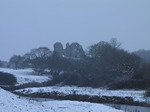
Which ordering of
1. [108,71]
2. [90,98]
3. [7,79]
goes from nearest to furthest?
[90,98] → [108,71] → [7,79]

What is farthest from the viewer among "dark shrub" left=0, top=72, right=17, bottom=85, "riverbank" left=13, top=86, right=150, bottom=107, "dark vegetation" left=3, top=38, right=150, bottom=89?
"dark shrub" left=0, top=72, right=17, bottom=85

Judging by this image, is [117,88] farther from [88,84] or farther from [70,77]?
[70,77]

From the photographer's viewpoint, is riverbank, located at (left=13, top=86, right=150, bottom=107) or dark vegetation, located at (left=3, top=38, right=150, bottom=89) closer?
riverbank, located at (left=13, top=86, right=150, bottom=107)

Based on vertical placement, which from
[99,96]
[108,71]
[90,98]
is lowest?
[90,98]

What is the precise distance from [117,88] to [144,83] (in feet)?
14.1

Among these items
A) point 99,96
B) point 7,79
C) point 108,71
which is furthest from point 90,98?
point 7,79

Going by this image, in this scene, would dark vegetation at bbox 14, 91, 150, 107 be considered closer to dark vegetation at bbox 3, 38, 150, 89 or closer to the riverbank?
the riverbank

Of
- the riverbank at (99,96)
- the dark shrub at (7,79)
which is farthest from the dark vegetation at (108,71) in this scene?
the riverbank at (99,96)

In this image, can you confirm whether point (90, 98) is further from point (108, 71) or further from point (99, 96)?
point (108, 71)

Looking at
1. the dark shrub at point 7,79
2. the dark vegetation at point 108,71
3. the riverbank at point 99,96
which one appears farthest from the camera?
the dark shrub at point 7,79

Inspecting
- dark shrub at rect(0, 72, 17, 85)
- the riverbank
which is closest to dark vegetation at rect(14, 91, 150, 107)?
the riverbank

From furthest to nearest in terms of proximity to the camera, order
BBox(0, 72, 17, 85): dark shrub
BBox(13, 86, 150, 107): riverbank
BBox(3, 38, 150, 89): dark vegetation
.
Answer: BBox(0, 72, 17, 85): dark shrub
BBox(3, 38, 150, 89): dark vegetation
BBox(13, 86, 150, 107): riverbank

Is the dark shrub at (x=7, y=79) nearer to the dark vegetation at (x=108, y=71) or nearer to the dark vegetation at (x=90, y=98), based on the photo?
the dark vegetation at (x=108, y=71)

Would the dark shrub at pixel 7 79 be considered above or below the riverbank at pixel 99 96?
above
